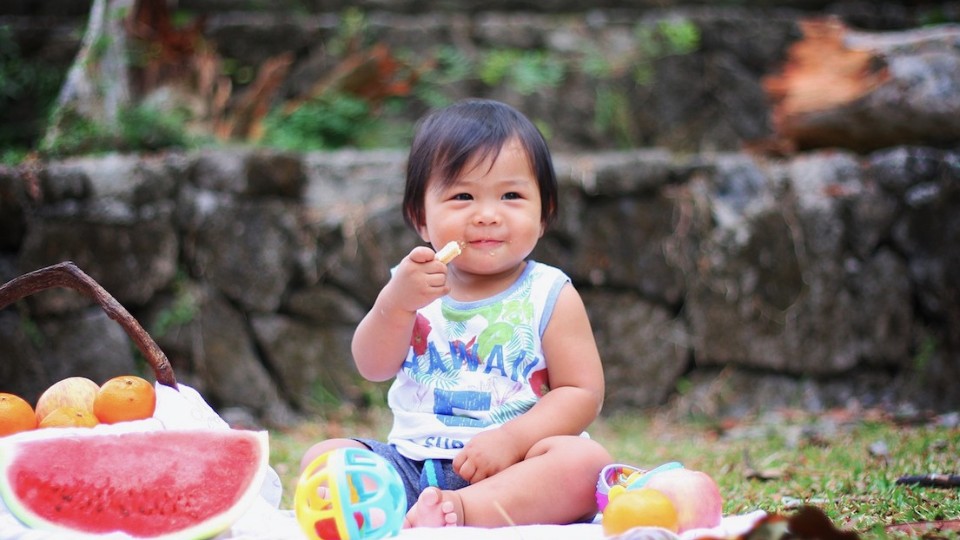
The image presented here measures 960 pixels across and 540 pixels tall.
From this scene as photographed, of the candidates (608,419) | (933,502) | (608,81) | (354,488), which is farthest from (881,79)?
(354,488)

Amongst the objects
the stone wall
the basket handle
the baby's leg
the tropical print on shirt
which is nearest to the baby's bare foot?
the baby's leg

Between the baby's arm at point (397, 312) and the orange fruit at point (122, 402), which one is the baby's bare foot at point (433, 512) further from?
the orange fruit at point (122, 402)

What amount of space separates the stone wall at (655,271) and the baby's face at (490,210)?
2.20 meters

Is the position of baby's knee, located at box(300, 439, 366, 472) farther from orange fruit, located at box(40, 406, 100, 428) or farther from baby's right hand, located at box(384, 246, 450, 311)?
orange fruit, located at box(40, 406, 100, 428)

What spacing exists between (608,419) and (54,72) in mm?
3817

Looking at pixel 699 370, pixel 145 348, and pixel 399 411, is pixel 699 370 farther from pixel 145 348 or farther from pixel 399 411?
pixel 145 348

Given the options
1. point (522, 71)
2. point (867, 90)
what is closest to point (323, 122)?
point (522, 71)

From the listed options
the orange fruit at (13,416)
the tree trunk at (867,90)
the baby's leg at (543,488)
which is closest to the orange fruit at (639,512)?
the baby's leg at (543,488)

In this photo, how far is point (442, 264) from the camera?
81.8 inches

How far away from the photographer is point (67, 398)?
2.03 m

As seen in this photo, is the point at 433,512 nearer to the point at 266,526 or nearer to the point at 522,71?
the point at 266,526

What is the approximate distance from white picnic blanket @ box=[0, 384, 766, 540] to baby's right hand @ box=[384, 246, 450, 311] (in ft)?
1.74

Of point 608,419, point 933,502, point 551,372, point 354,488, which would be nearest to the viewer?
point 354,488

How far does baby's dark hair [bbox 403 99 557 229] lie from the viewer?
2242 mm
